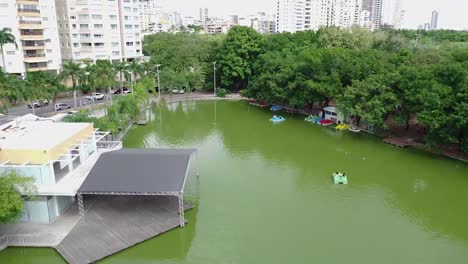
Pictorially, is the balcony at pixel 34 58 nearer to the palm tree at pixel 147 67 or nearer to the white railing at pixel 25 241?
the palm tree at pixel 147 67

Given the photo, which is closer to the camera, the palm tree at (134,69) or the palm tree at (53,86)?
the palm tree at (53,86)

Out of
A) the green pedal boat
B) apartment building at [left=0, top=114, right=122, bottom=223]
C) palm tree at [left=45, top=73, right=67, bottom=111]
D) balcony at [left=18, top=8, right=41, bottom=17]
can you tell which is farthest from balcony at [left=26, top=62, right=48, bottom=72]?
the green pedal boat

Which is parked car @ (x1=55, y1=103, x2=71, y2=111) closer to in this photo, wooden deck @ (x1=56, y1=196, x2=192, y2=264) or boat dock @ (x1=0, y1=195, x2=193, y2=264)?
boat dock @ (x1=0, y1=195, x2=193, y2=264)

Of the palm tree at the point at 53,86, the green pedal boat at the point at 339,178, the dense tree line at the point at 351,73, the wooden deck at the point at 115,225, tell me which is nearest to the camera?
the wooden deck at the point at 115,225

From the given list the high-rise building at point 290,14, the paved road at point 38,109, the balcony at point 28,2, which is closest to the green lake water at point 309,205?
the paved road at point 38,109

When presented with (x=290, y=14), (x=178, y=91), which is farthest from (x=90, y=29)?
(x=290, y=14)

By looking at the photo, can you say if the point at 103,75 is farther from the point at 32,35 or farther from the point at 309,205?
the point at 309,205

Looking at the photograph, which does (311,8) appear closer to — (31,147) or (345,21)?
(345,21)
